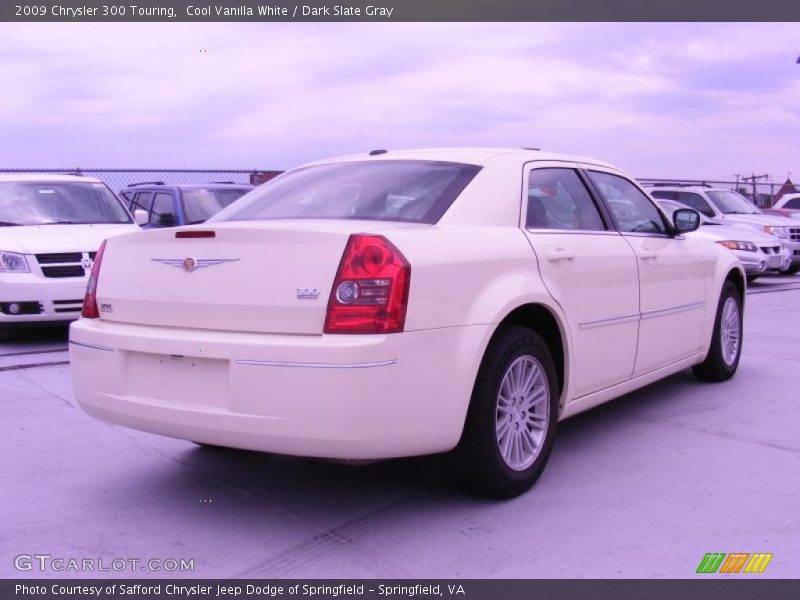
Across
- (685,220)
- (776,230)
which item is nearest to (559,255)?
(685,220)

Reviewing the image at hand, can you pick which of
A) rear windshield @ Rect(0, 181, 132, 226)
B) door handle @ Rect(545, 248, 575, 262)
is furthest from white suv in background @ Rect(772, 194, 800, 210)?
door handle @ Rect(545, 248, 575, 262)

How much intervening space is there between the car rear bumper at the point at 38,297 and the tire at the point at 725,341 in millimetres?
5468

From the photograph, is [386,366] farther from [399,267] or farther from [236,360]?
[236,360]

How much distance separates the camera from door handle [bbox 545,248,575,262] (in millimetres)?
4141

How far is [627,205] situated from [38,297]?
216 inches

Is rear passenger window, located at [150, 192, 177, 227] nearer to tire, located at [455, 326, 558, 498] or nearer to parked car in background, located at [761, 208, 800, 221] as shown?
tire, located at [455, 326, 558, 498]

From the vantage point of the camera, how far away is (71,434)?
500 centimetres

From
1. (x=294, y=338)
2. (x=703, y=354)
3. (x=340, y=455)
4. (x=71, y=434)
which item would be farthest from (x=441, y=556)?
(x=703, y=354)

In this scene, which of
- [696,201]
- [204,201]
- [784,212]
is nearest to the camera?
[204,201]

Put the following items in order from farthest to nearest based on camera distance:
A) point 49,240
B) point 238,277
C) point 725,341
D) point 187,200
→ 1. point 187,200
2. point 49,240
3. point 725,341
4. point 238,277

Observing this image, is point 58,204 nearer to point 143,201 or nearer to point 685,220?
point 143,201

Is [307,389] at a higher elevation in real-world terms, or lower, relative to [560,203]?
lower

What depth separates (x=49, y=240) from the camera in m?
8.53

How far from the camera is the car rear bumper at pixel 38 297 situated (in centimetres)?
806
